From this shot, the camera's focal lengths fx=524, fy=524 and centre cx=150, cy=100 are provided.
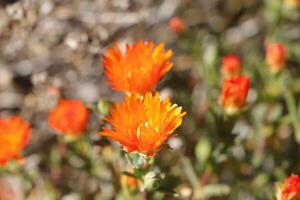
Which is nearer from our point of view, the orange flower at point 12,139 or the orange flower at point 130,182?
the orange flower at point 130,182

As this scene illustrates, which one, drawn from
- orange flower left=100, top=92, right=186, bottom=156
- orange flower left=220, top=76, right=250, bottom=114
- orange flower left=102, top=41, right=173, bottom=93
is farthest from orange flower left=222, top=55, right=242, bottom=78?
orange flower left=100, top=92, right=186, bottom=156

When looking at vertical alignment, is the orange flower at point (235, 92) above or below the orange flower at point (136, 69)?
below

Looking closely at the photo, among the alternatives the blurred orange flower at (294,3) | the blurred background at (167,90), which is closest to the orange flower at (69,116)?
the blurred background at (167,90)

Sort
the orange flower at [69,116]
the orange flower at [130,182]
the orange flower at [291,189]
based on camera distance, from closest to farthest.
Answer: the orange flower at [291,189] < the orange flower at [130,182] < the orange flower at [69,116]

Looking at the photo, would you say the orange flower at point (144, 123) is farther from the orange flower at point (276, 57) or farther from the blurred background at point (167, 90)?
the orange flower at point (276, 57)

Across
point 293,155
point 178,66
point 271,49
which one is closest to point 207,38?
point 178,66

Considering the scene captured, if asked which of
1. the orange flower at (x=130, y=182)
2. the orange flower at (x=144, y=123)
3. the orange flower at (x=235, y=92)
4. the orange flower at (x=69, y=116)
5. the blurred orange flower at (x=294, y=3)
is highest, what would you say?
the blurred orange flower at (x=294, y=3)

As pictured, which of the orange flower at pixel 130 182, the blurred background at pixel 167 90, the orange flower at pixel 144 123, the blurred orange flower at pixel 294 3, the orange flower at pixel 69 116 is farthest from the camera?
the blurred orange flower at pixel 294 3

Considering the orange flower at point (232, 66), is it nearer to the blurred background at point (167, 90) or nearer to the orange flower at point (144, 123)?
the blurred background at point (167, 90)
